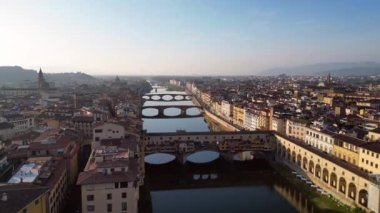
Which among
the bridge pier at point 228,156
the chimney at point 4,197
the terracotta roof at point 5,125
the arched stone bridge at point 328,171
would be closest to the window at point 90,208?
the chimney at point 4,197

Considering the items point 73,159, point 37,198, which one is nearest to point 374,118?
point 73,159

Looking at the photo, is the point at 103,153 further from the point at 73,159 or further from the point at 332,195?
the point at 332,195

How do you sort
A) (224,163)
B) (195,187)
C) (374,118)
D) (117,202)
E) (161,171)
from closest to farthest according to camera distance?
(117,202) → (195,187) → (161,171) → (224,163) → (374,118)

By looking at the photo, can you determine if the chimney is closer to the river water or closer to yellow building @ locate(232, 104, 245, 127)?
the river water

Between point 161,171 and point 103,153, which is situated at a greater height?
point 103,153

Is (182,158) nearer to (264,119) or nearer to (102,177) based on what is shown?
(102,177)

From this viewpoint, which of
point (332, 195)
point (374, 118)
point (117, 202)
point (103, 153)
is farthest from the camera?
point (374, 118)
